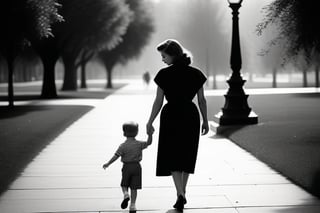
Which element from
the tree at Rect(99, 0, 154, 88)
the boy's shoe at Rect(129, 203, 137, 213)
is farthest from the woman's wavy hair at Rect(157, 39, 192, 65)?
the tree at Rect(99, 0, 154, 88)

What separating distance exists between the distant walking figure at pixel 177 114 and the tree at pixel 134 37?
43.5m

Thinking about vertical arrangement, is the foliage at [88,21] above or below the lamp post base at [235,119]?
above

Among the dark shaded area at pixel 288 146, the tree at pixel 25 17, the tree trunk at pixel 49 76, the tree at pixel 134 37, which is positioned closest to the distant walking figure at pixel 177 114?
the dark shaded area at pixel 288 146

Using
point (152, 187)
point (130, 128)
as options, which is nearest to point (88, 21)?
point (152, 187)

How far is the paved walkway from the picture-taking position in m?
5.79

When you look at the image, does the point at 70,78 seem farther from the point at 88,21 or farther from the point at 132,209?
the point at 132,209

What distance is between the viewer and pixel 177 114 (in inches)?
223

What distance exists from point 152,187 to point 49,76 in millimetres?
26422

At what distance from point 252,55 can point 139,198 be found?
219ft

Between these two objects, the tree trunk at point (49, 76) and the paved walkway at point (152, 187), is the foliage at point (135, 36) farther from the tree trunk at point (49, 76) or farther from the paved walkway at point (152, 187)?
the paved walkway at point (152, 187)

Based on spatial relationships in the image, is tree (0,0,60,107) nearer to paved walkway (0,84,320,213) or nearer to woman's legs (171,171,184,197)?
paved walkway (0,84,320,213)

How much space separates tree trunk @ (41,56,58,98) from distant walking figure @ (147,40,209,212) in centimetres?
2693

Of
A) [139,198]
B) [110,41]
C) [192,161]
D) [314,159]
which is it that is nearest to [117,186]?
[139,198]

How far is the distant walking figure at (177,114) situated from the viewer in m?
5.61
